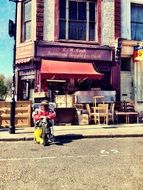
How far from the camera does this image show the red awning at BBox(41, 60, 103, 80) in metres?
17.1

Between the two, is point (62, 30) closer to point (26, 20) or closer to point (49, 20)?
point (49, 20)

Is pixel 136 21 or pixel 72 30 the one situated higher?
pixel 136 21

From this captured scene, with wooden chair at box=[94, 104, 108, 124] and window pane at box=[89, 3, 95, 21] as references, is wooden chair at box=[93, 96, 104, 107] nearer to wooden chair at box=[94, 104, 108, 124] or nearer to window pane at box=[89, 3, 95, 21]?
wooden chair at box=[94, 104, 108, 124]

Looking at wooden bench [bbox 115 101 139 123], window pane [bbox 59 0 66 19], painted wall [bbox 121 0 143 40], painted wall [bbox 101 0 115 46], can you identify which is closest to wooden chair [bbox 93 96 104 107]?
wooden bench [bbox 115 101 139 123]

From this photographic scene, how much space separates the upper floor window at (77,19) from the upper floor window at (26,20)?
1739mm

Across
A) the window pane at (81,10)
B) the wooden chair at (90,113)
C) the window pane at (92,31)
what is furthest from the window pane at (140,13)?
the wooden chair at (90,113)

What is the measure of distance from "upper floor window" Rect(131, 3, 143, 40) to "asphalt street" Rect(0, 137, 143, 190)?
10.5m

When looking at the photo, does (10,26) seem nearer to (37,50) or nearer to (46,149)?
(37,50)

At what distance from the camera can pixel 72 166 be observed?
777 cm

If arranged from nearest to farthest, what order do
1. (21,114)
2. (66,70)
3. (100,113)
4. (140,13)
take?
(21,114)
(100,113)
(66,70)
(140,13)

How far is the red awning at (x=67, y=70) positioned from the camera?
1709cm

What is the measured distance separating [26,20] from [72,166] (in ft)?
44.6

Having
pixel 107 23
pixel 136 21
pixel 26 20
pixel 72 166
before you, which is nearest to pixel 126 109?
pixel 107 23

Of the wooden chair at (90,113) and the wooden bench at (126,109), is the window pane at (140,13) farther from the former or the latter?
the wooden chair at (90,113)
